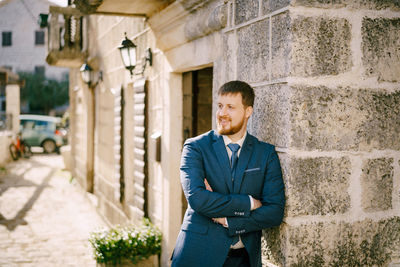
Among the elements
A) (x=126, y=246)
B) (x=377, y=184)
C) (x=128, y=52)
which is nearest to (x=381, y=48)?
(x=377, y=184)

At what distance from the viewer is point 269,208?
8.45 feet

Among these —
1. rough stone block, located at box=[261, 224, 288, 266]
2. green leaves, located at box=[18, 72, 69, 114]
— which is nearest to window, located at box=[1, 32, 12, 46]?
green leaves, located at box=[18, 72, 69, 114]

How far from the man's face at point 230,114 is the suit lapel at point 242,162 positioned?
11 centimetres

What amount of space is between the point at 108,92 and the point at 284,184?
6.51 metres

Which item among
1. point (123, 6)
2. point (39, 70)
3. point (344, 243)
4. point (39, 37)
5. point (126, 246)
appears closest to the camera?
point (344, 243)

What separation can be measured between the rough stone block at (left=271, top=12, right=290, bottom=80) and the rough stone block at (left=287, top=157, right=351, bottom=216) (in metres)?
0.54

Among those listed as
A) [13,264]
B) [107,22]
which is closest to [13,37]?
[107,22]

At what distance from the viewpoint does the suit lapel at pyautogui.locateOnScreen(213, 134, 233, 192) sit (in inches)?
104

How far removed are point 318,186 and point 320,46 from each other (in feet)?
2.71

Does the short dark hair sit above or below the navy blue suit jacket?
above

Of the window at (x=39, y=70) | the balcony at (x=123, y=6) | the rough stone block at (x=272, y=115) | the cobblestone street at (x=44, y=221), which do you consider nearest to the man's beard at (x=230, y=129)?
the rough stone block at (x=272, y=115)

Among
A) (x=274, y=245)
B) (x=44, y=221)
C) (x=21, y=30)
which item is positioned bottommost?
(x=44, y=221)

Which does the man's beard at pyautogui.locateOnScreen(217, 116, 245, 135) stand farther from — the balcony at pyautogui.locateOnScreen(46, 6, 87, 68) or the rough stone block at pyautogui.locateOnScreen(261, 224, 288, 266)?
the balcony at pyautogui.locateOnScreen(46, 6, 87, 68)

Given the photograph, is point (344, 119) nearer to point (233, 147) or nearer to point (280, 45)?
point (280, 45)
